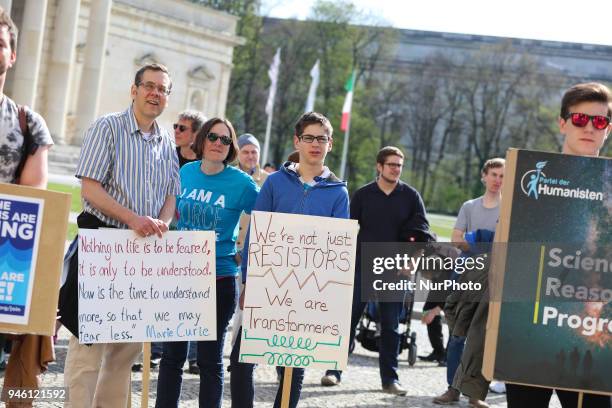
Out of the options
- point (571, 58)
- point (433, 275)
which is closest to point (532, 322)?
point (433, 275)

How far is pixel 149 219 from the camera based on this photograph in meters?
6.62

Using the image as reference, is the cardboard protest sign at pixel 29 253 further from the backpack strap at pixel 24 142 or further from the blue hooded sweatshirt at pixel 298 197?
the blue hooded sweatshirt at pixel 298 197

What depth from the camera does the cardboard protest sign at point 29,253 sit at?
5449 millimetres

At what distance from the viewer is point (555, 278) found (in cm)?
517

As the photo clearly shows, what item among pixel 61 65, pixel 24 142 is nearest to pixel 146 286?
pixel 24 142

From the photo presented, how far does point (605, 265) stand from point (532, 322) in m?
0.41

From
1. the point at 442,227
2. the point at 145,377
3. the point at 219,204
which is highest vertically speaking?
the point at 442,227

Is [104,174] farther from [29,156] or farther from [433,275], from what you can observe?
[433,275]

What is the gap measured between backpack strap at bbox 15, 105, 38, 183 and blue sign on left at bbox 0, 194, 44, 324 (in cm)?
28

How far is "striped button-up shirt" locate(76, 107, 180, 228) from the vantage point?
6727mm

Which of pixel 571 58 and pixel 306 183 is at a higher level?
pixel 571 58

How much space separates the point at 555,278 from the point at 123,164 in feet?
9.08

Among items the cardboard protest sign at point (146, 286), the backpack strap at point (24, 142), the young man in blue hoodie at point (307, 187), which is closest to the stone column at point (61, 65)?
the young man in blue hoodie at point (307, 187)

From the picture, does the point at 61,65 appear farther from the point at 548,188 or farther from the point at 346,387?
the point at 548,188
